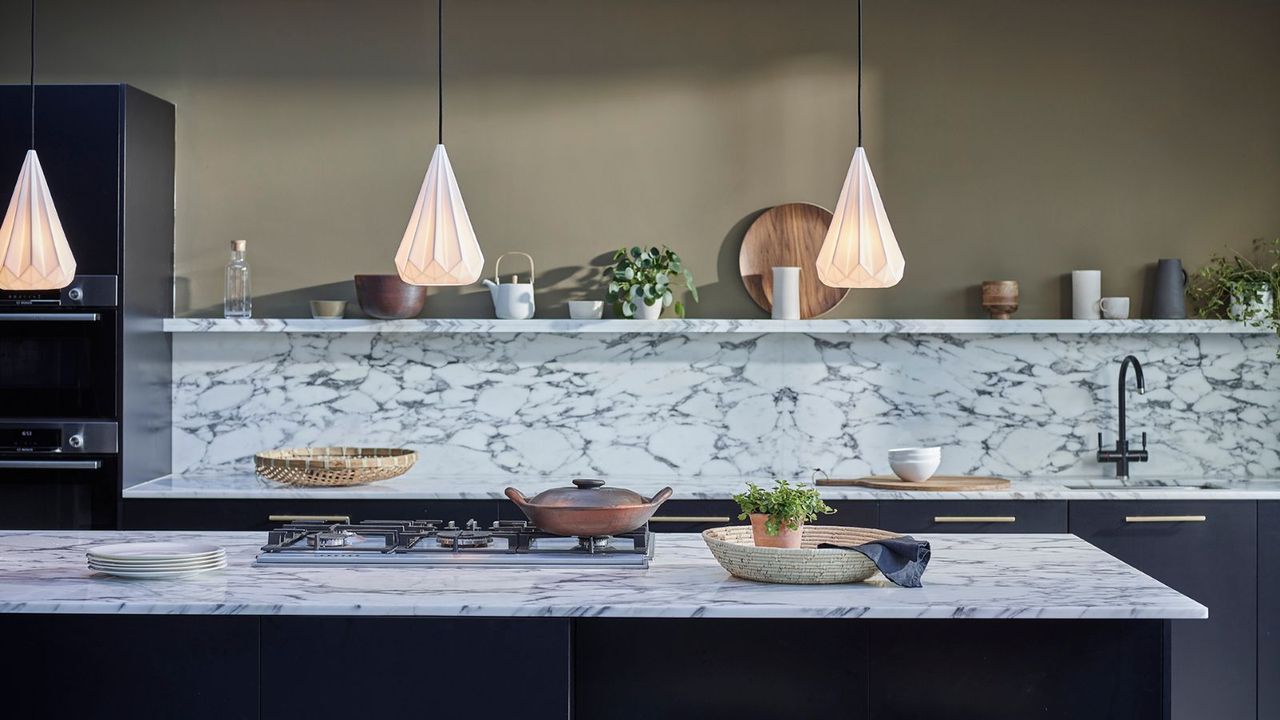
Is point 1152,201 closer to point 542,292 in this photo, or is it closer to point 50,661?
point 542,292

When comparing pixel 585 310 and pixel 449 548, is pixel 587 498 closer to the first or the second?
pixel 449 548

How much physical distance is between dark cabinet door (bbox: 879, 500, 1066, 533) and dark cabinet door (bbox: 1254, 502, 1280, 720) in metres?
0.68

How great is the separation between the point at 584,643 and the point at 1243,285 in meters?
3.23

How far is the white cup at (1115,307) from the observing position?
4.48m

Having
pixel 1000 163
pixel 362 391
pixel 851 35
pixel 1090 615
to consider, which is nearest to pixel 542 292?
pixel 362 391

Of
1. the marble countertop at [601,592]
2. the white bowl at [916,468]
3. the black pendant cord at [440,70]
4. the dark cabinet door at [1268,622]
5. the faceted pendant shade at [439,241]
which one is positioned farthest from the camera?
the white bowl at [916,468]

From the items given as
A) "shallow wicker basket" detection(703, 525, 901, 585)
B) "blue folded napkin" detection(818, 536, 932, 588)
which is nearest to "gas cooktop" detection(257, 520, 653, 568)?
"shallow wicker basket" detection(703, 525, 901, 585)

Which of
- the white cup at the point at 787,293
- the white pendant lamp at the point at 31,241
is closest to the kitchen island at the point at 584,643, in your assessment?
the white pendant lamp at the point at 31,241

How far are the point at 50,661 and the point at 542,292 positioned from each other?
2606 millimetres

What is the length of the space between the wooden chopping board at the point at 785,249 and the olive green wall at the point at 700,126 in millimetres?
61

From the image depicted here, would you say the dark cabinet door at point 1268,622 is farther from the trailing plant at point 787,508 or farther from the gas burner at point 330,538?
the gas burner at point 330,538

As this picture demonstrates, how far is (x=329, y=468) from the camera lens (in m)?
4.07

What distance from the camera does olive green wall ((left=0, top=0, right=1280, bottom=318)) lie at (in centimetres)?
463

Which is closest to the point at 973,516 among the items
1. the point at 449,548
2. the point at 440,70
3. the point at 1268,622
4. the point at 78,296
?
the point at 1268,622
